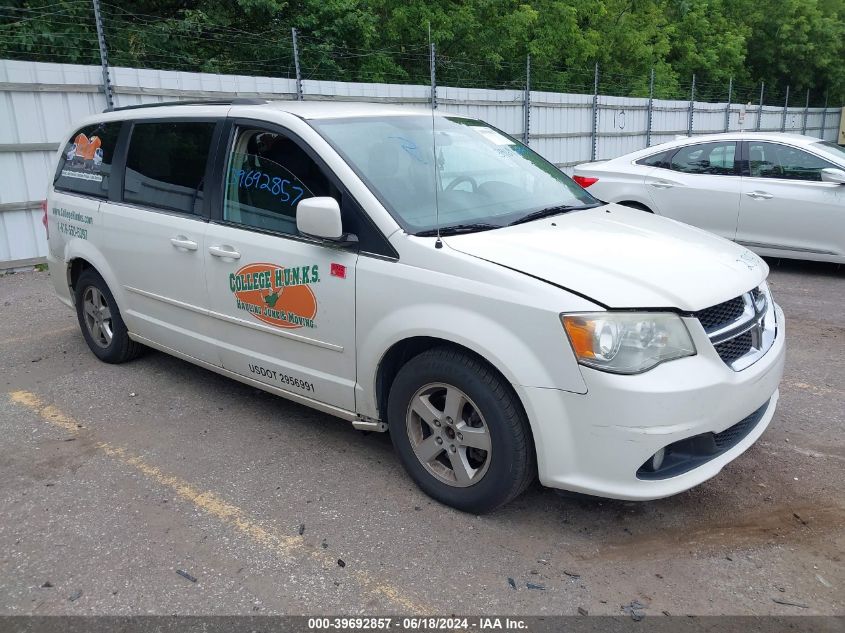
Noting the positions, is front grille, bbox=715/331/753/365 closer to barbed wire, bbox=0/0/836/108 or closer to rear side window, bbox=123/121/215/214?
rear side window, bbox=123/121/215/214

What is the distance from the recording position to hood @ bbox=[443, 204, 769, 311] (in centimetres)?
302

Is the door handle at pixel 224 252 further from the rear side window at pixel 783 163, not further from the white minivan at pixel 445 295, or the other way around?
the rear side window at pixel 783 163

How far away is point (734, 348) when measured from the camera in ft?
10.6

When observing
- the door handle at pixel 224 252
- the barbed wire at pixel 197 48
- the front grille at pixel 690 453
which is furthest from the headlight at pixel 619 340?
the barbed wire at pixel 197 48

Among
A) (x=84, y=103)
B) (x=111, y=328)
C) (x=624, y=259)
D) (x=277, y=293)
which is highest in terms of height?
(x=84, y=103)

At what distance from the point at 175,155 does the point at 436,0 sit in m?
19.1

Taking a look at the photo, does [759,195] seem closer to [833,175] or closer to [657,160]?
[833,175]

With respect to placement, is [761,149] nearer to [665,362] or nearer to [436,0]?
[665,362]

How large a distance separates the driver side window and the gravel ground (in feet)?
4.07

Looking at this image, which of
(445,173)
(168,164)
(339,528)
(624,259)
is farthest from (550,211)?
(168,164)

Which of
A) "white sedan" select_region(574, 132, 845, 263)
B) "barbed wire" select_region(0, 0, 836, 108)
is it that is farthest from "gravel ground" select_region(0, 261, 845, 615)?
"barbed wire" select_region(0, 0, 836, 108)

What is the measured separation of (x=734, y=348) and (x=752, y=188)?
538 cm

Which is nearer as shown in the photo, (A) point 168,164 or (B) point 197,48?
(A) point 168,164

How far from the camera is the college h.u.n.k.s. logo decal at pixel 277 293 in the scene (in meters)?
3.72
